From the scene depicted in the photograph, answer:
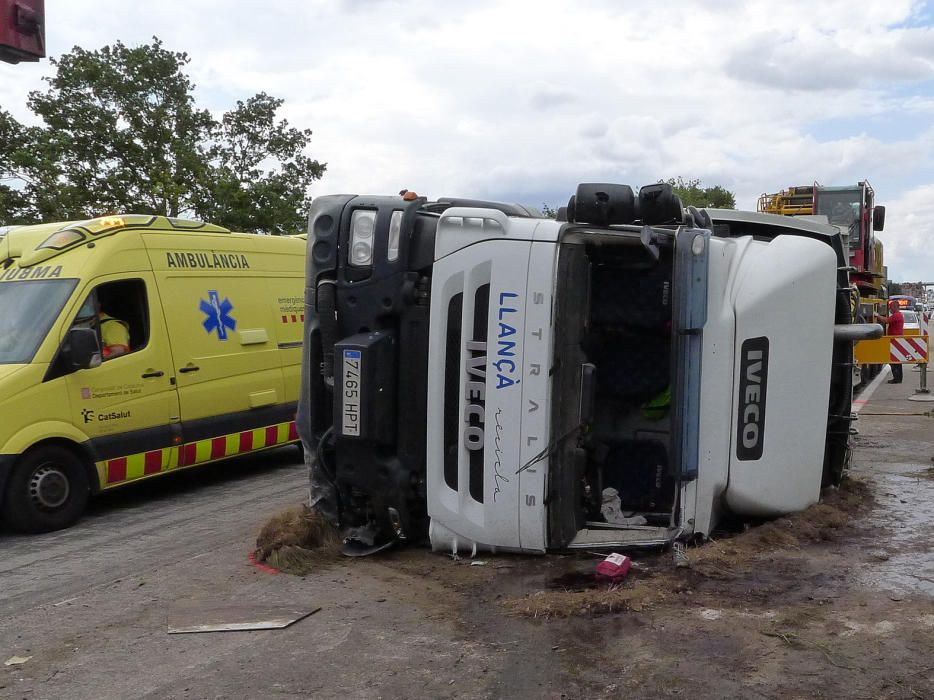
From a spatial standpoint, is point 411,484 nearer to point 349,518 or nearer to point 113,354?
point 349,518

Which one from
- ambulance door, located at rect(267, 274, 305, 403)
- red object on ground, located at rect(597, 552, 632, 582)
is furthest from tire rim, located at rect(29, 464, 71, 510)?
red object on ground, located at rect(597, 552, 632, 582)

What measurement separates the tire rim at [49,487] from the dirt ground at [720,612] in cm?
305

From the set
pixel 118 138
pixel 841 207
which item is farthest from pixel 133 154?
pixel 841 207

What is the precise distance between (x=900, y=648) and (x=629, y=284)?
9.07 ft

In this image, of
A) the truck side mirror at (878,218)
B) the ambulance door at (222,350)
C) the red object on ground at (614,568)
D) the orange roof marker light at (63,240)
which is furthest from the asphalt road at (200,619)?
the truck side mirror at (878,218)

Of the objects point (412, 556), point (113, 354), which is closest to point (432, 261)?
point (412, 556)

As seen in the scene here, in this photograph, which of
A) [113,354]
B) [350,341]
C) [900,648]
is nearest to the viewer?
[900,648]

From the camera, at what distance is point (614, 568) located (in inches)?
192

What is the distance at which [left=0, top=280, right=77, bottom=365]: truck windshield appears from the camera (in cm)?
723

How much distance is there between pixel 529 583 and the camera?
4945 mm

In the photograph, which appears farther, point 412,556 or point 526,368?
point 412,556

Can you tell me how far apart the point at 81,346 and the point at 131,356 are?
0.63 meters

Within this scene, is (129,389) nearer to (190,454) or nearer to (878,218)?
(190,454)

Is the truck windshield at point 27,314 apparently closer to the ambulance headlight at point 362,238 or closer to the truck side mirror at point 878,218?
the ambulance headlight at point 362,238
